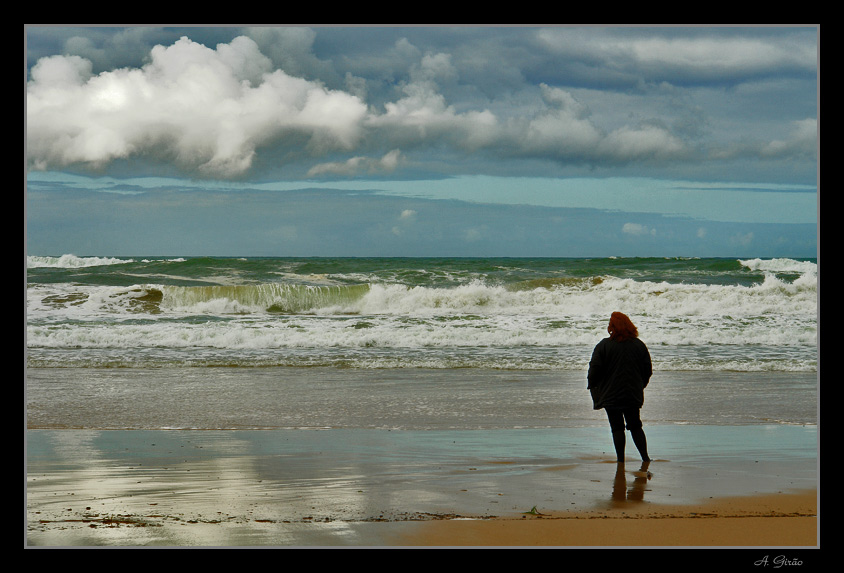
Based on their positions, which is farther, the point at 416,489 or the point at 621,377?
the point at 621,377

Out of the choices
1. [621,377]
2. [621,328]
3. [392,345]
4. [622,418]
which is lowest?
[392,345]

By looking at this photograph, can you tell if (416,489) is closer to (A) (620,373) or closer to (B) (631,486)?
(B) (631,486)

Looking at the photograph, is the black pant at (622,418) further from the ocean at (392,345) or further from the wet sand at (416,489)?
the ocean at (392,345)

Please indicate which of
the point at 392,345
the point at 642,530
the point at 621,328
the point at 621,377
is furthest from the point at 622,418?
the point at 392,345

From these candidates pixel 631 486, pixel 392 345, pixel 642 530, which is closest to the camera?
pixel 642 530

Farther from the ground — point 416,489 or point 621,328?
point 621,328

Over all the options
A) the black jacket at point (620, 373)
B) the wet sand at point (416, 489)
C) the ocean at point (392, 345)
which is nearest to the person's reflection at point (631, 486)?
the wet sand at point (416, 489)

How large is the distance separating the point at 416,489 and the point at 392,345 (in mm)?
9912

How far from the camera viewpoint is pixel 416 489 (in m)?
5.59

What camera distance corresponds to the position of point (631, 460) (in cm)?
668

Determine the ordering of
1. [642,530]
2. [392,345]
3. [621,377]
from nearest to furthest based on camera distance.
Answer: [642,530] → [621,377] → [392,345]

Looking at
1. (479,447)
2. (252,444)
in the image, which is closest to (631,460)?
(479,447)
